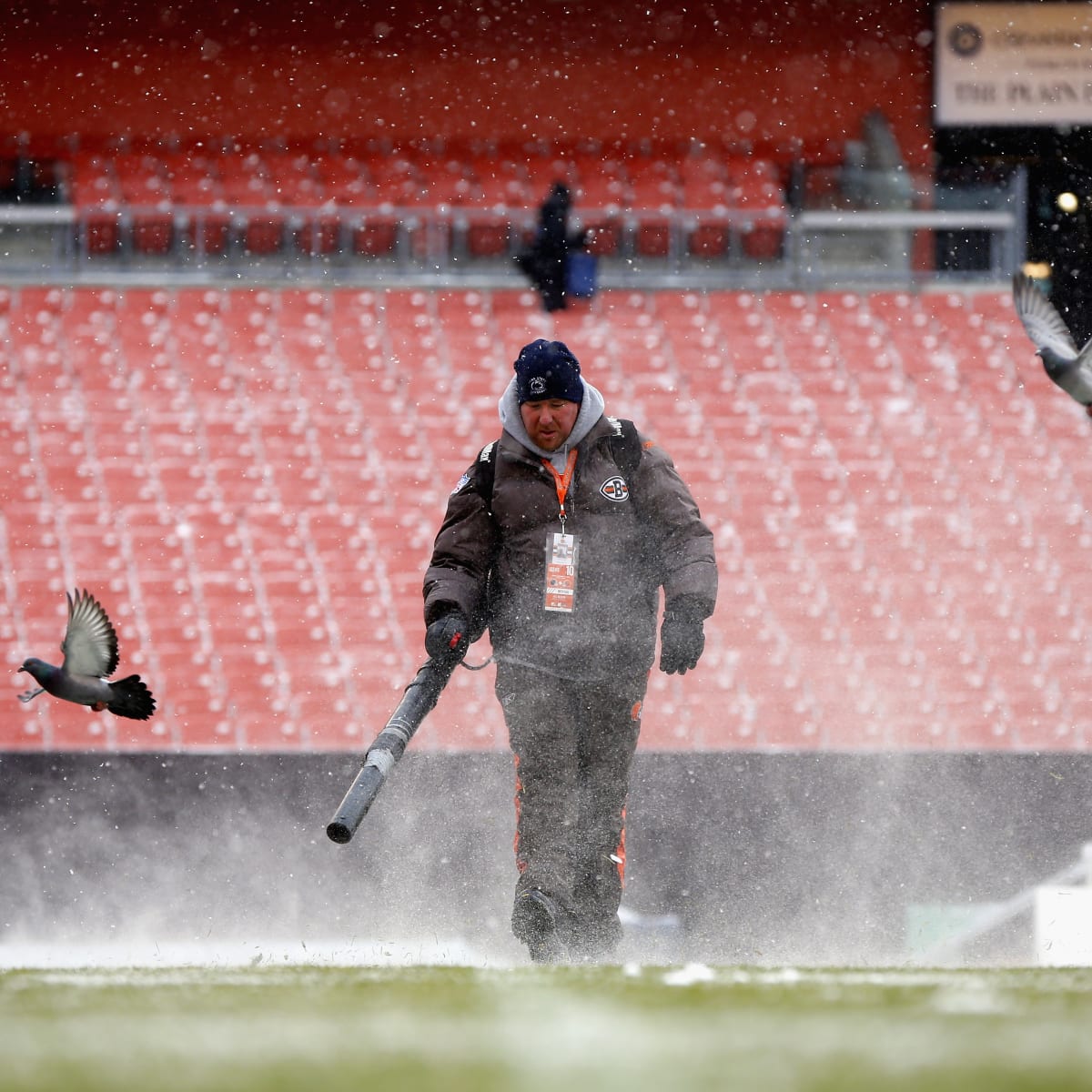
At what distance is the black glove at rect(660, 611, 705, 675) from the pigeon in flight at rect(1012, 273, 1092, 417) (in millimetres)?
1524

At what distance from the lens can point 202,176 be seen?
9.77 metres

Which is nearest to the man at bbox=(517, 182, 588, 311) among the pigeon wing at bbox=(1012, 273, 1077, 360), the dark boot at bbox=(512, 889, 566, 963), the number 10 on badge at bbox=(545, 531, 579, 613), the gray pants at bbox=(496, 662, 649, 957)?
the pigeon wing at bbox=(1012, 273, 1077, 360)

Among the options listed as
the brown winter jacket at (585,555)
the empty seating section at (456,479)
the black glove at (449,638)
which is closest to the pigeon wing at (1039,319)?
the brown winter jacket at (585,555)

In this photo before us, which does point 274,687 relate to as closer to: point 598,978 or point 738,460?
point 738,460

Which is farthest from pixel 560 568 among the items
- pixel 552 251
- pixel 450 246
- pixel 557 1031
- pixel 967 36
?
pixel 967 36

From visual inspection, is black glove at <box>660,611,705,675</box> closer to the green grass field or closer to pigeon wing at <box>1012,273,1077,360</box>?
the green grass field

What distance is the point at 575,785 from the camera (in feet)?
12.3

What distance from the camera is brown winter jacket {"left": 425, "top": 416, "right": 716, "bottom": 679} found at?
3.79m

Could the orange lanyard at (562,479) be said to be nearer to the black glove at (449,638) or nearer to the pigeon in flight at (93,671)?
the black glove at (449,638)

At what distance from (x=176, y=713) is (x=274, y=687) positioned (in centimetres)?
44

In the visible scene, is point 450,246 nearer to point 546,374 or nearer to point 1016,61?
point 1016,61

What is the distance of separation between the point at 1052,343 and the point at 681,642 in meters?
1.70

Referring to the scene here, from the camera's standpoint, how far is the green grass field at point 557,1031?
1.61 meters

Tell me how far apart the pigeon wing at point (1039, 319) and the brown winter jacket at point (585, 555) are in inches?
55.6
